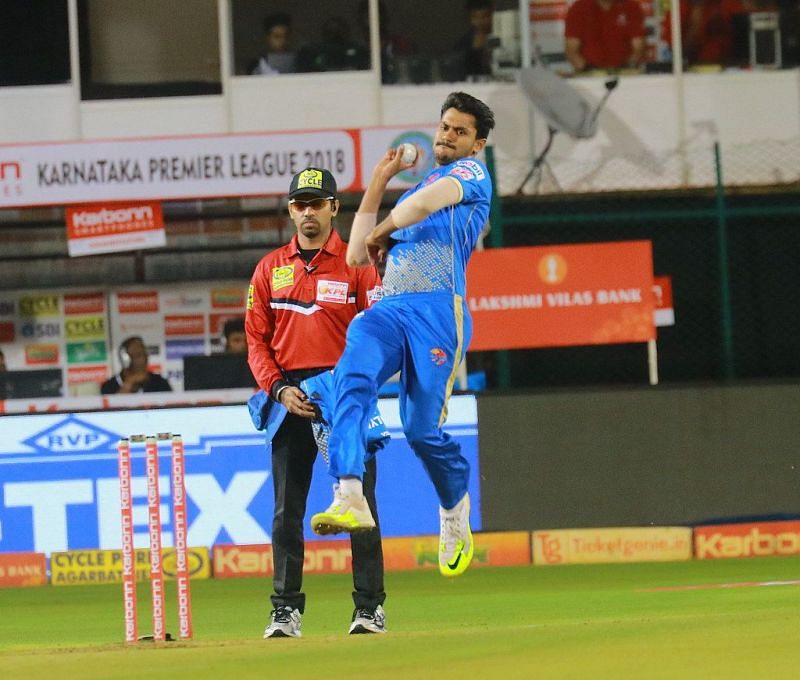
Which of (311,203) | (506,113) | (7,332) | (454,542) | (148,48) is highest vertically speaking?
(148,48)

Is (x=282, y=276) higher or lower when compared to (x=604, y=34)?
lower

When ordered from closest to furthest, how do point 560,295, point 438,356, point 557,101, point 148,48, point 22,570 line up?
1. point 438,356
2. point 22,570
3. point 560,295
4. point 557,101
5. point 148,48

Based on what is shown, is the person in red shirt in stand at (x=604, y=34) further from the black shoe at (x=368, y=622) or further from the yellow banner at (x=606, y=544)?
the black shoe at (x=368, y=622)

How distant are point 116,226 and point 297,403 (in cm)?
780

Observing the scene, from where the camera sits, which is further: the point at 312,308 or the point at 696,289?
the point at 696,289

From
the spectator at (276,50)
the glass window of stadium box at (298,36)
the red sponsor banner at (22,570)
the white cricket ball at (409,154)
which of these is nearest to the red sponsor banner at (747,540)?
the red sponsor banner at (22,570)

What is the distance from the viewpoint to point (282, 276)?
7.74 m

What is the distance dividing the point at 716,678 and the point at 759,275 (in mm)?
10908

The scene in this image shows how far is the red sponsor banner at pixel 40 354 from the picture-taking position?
16812 millimetres

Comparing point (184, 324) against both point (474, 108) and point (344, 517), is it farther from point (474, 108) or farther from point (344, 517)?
point (344, 517)

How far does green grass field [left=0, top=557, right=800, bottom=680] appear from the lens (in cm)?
560

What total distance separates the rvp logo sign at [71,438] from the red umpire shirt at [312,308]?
438 cm

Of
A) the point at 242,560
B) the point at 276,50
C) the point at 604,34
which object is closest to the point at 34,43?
the point at 276,50

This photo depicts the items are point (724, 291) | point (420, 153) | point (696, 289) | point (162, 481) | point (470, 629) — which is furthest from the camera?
point (696, 289)
